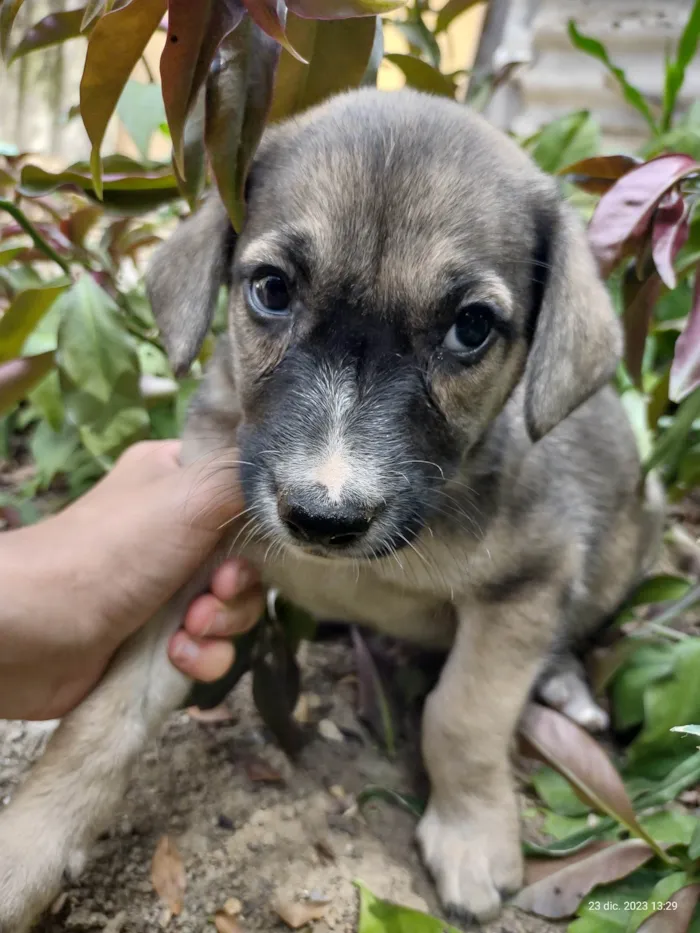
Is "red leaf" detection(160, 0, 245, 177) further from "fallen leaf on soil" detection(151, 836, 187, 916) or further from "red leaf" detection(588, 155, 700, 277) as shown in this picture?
"fallen leaf on soil" detection(151, 836, 187, 916)

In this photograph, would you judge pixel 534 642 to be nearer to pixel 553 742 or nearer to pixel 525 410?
pixel 553 742

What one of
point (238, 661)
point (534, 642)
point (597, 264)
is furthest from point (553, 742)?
point (597, 264)

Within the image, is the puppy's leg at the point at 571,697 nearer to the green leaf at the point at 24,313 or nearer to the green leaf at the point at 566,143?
the green leaf at the point at 24,313

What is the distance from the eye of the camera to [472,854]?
1.72m

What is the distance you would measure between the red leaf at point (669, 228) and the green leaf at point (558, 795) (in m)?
1.18

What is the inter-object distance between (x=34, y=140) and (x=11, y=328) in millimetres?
4644

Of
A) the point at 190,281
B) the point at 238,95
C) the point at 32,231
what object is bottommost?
the point at 32,231

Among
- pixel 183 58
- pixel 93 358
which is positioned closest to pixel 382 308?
pixel 183 58

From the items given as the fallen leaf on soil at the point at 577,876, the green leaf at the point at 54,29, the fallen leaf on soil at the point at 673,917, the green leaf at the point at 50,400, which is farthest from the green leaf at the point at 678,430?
the green leaf at the point at 50,400

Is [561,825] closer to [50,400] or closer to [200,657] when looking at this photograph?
[200,657]

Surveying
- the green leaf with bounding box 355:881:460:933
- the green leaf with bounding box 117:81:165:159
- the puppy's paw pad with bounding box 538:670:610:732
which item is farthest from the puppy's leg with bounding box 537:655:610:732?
the green leaf with bounding box 117:81:165:159

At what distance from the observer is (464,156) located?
1.53 m

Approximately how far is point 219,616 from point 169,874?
514mm

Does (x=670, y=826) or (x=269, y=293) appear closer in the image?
(x=269, y=293)
